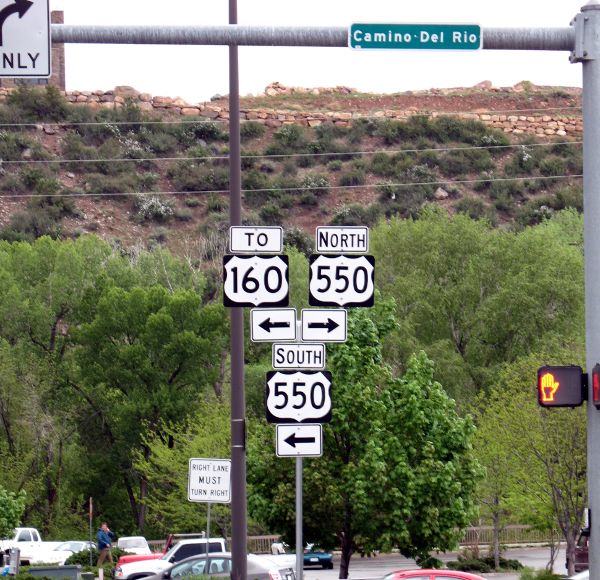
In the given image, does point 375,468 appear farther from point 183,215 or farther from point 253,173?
point 253,173

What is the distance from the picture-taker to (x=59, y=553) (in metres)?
40.4

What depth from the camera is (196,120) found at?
100250 millimetres

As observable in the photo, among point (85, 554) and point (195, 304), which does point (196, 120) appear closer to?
point (195, 304)

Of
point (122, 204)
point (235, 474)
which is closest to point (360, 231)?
point (235, 474)

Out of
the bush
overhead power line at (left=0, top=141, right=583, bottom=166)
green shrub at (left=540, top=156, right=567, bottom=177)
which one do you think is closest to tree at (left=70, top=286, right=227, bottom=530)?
the bush

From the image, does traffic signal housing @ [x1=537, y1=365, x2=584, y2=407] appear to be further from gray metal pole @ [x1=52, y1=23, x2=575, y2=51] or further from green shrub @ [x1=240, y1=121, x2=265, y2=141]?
green shrub @ [x1=240, y1=121, x2=265, y2=141]

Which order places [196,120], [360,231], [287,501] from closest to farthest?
1. [360,231]
2. [287,501]
3. [196,120]

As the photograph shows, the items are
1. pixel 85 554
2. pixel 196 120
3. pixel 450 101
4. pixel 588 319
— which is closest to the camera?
pixel 588 319

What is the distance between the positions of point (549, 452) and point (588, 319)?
1857cm

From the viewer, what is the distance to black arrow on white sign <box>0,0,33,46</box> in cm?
1164

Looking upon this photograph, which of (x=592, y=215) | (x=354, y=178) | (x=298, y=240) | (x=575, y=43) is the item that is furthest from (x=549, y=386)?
(x=354, y=178)

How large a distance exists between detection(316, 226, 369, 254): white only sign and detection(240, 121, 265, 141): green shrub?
8372 centimetres

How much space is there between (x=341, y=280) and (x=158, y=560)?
17.0 meters

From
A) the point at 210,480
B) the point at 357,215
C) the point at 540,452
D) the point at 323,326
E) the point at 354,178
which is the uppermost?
the point at 354,178
